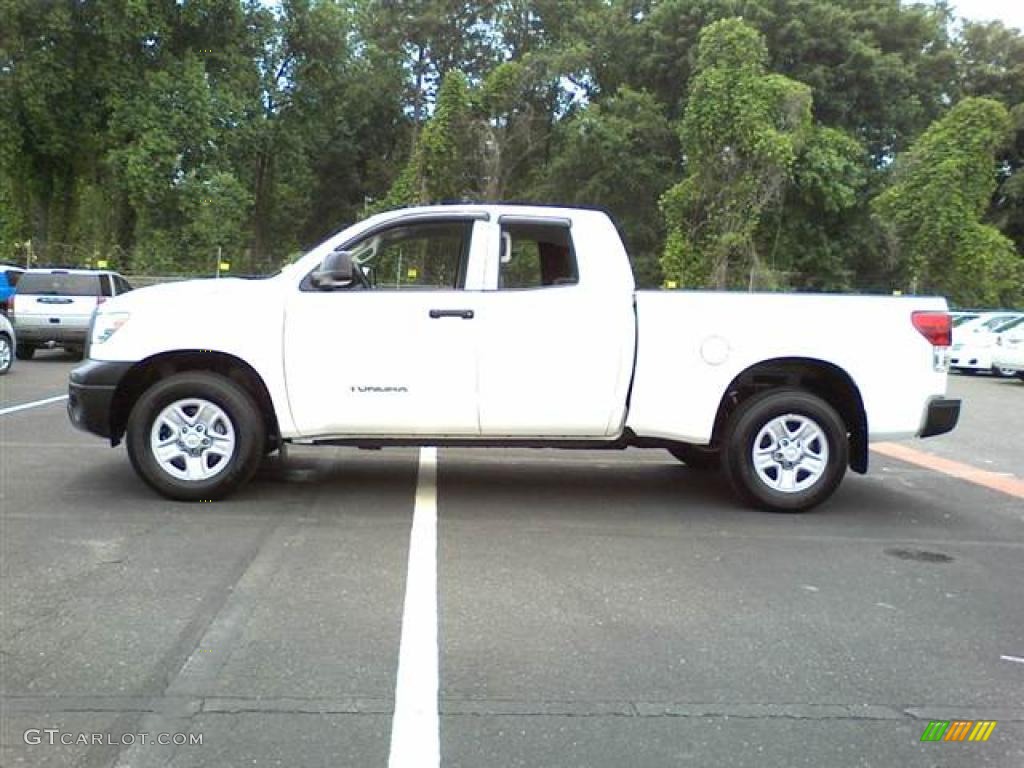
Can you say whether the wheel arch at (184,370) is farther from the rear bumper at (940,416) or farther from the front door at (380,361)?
the rear bumper at (940,416)

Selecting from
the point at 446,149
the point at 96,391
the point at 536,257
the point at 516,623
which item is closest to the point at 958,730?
the point at 516,623

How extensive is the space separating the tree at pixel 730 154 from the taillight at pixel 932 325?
25.6 m

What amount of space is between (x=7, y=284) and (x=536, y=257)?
55.9 ft

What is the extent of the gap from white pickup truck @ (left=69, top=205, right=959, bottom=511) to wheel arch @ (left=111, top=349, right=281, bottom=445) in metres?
0.01

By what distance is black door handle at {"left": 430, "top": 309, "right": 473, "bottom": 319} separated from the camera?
6.56 m

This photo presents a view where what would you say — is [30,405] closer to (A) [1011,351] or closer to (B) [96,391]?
(B) [96,391]

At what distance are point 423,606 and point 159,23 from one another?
32.6m

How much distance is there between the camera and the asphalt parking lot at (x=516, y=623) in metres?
3.50

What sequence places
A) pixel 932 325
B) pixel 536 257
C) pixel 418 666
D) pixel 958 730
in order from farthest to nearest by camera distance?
pixel 536 257, pixel 932 325, pixel 418 666, pixel 958 730

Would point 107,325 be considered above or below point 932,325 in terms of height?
below

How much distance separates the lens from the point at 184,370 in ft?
22.4

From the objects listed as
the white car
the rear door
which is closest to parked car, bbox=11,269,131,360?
the rear door

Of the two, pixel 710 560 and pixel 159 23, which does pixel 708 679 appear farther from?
pixel 159 23

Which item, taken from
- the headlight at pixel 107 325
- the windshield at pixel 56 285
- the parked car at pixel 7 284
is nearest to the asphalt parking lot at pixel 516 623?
the headlight at pixel 107 325
